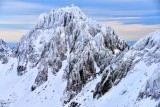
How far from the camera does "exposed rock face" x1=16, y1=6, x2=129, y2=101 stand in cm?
9669

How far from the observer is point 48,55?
12256cm

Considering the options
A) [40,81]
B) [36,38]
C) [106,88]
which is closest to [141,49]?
[106,88]

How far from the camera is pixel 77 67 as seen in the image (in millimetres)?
96125

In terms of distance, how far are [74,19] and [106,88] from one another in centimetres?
5319

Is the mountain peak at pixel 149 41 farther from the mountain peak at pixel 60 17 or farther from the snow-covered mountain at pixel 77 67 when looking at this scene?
the mountain peak at pixel 60 17

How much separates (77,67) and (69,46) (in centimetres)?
2468

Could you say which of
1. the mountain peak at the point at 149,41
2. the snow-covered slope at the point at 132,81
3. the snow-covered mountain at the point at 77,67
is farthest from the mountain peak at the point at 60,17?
the mountain peak at the point at 149,41

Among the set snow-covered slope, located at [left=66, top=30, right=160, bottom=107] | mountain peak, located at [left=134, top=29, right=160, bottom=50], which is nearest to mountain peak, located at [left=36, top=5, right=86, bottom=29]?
snow-covered slope, located at [left=66, top=30, right=160, bottom=107]

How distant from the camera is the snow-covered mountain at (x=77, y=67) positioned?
66.6 meters

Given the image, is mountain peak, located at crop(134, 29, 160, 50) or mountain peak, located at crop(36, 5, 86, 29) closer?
mountain peak, located at crop(134, 29, 160, 50)

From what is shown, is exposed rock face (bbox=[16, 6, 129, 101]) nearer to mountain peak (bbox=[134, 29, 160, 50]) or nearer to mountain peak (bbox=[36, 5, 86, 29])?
mountain peak (bbox=[36, 5, 86, 29])

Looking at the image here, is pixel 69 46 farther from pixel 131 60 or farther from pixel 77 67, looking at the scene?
pixel 131 60

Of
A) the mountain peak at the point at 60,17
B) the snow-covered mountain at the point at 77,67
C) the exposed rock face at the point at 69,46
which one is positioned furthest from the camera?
the mountain peak at the point at 60,17

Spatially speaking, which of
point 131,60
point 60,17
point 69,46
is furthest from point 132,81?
point 60,17
